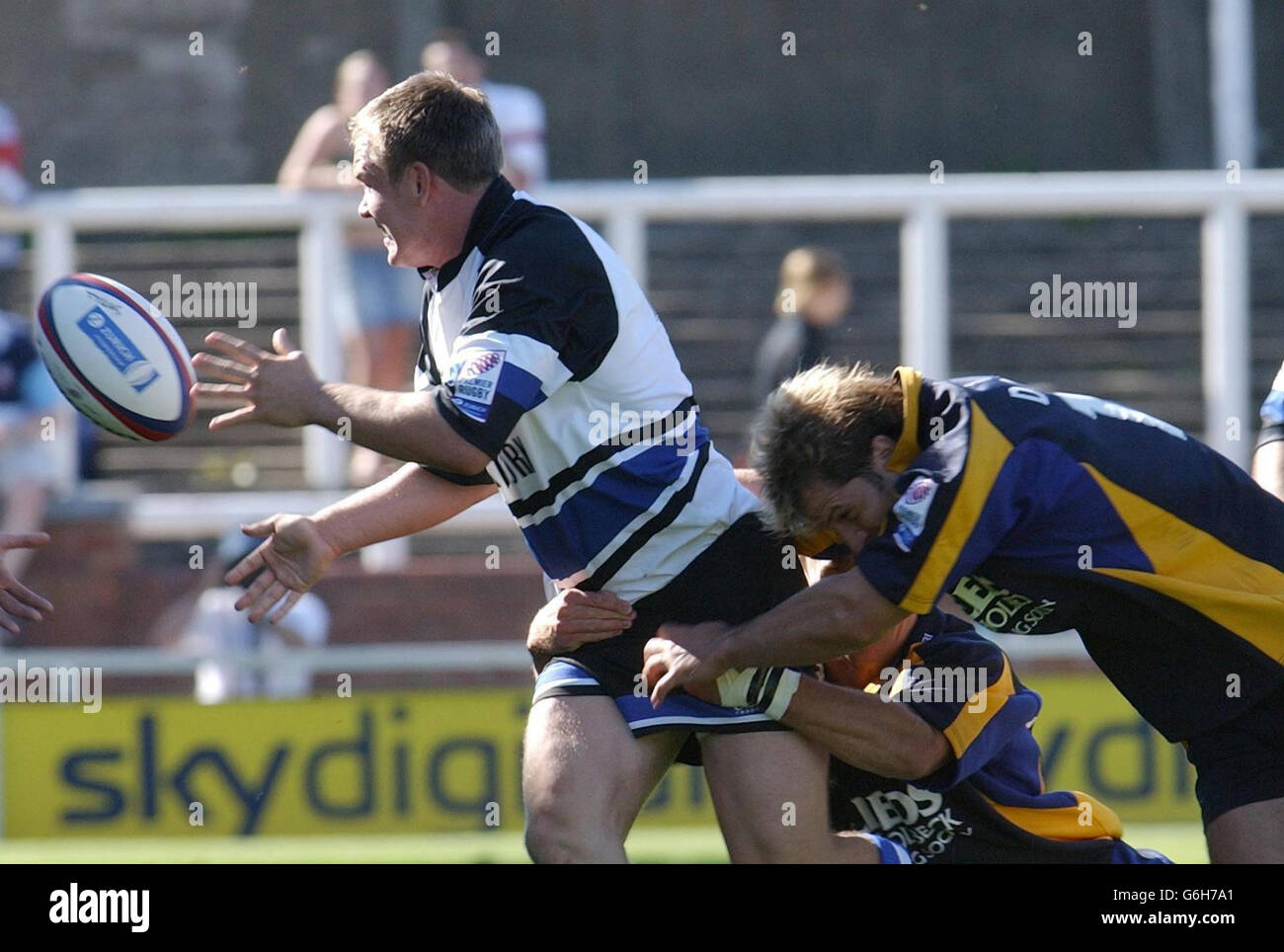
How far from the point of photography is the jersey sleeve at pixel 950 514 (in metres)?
3.93

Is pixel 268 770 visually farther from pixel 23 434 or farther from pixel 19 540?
pixel 19 540

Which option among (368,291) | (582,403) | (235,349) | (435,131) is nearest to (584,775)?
(582,403)

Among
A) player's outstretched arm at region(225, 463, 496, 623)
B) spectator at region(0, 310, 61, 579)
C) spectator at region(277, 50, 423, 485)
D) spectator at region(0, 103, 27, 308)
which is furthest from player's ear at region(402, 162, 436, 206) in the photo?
spectator at region(0, 103, 27, 308)

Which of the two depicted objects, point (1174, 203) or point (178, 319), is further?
point (178, 319)

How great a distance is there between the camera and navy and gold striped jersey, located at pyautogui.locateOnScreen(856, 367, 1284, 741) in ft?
13.0

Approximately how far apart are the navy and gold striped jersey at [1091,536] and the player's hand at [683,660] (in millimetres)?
439

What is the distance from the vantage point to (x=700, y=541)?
4.46 m

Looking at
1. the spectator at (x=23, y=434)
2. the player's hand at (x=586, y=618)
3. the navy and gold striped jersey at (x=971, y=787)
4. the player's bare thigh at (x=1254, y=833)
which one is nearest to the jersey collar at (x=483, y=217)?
the player's hand at (x=586, y=618)

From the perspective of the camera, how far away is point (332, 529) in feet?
14.9

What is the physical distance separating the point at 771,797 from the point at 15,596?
6.28ft
